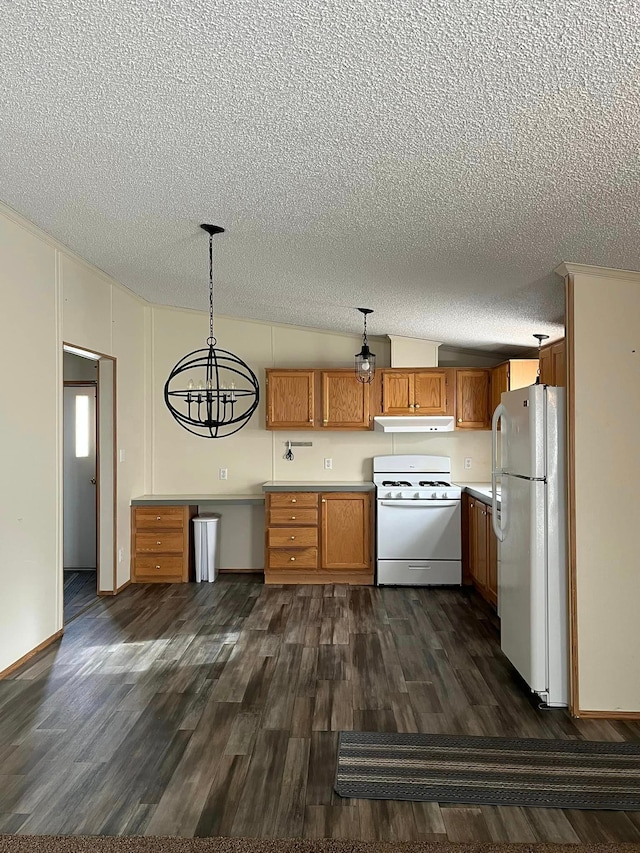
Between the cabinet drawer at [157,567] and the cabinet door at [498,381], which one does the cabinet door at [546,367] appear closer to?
the cabinet door at [498,381]

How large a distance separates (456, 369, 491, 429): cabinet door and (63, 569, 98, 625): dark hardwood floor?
152 inches

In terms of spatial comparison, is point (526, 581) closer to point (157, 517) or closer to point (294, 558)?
point (294, 558)

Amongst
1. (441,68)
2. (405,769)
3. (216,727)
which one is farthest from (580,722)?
(441,68)

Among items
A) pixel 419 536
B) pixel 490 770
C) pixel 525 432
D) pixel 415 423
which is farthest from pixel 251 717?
pixel 415 423

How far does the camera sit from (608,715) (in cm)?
305

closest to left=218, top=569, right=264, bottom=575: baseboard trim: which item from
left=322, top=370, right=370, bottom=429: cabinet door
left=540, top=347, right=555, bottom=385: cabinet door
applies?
left=322, top=370, right=370, bottom=429: cabinet door

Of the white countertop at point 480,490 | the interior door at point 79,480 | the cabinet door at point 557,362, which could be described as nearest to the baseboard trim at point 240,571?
the interior door at point 79,480

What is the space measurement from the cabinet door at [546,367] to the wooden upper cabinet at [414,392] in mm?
1679

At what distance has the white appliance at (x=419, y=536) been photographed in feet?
18.1

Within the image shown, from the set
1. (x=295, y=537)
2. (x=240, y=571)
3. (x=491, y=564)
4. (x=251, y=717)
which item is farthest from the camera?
(x=240, y=571)

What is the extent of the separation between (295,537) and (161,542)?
1312 mm

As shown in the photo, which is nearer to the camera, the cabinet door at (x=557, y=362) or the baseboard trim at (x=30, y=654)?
the baseboard trim at (x=30, y=654)

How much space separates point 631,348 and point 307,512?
3369mm

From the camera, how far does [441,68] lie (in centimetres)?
158
